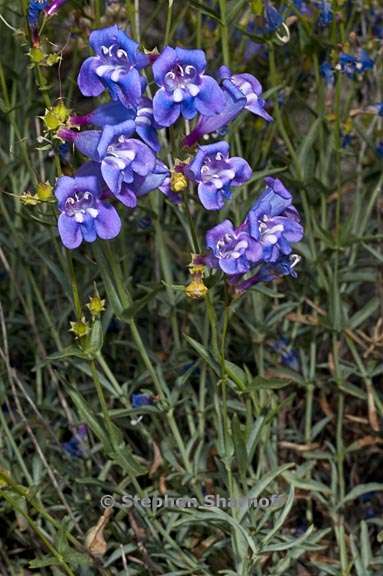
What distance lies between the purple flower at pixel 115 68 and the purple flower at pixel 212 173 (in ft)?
0.49

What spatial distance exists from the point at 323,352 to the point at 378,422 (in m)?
0.31

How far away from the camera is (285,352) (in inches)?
112

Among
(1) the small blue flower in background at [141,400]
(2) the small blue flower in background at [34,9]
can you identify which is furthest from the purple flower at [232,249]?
(1) the small blue flower in background at [141,400]

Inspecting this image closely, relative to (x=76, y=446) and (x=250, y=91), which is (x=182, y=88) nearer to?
(x=250, y=91)

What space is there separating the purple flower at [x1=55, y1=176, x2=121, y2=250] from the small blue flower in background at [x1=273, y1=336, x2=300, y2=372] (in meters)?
1.13

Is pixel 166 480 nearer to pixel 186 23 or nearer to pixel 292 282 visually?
pixel 292 282

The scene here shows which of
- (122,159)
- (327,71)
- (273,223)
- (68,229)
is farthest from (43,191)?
(327,71)

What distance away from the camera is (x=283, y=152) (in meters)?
3.08

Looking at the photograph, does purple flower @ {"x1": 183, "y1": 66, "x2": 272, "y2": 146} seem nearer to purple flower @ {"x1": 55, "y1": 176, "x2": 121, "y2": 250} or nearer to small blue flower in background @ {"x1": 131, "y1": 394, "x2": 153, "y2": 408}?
purple flower @ {"x1": 55, "y1": 176, "x2": 121, "y2": 250}

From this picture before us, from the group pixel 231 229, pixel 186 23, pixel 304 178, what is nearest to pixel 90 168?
pixel 231 229

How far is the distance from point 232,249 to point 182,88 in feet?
1.02

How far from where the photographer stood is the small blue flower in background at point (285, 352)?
2834 mm

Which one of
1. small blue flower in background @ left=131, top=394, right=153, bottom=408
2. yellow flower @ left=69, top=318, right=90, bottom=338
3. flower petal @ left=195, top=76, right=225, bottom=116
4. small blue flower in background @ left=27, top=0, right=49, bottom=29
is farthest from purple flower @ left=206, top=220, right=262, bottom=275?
small blue flower in background @ left=131, top=394, right=153, bottom=408

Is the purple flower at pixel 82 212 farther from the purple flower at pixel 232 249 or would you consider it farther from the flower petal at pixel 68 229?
the purple flower at pixel 232 249
